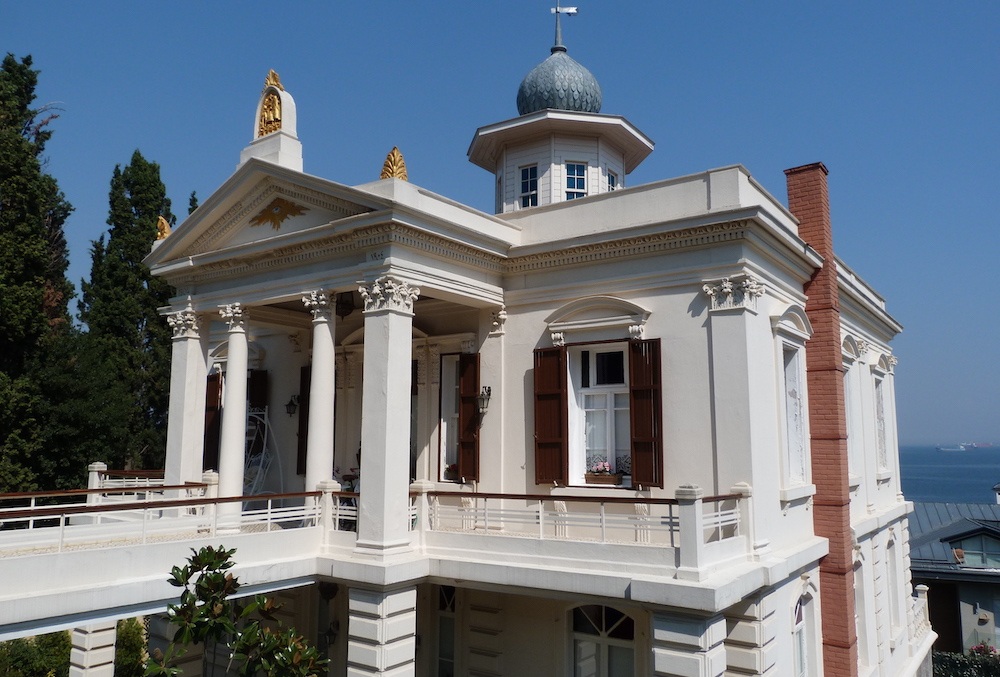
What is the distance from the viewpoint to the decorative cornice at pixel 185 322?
1509 cm

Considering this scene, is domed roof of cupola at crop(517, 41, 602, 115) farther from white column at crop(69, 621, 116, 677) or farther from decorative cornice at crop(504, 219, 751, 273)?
white column at crop(69, 621, 116, 677)

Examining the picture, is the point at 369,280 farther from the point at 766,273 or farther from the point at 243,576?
the point at 766,273

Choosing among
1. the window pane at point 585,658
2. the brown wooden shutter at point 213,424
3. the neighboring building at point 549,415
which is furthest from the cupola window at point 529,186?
the window pane at point 585,658

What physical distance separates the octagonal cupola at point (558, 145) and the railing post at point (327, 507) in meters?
8.43

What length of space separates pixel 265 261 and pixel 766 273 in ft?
27.1

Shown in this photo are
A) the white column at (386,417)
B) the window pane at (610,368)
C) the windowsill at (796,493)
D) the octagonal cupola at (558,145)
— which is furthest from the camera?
the octagonal cupola at (558,145)

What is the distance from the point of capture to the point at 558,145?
18.1 m

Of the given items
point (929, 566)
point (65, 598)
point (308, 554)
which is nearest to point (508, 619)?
point (308, 554)

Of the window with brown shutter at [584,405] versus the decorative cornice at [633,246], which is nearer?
the decorative cornice at [633,246]

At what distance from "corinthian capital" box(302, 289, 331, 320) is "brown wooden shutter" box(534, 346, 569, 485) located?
3.47 meters

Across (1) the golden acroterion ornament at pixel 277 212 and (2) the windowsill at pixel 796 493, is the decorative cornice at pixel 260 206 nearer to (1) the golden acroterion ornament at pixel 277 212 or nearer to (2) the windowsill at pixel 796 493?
(1) the golden acroterion ornament at pixel 277 212

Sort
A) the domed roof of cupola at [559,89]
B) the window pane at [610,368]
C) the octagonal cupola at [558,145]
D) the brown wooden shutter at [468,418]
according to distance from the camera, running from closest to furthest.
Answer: the window pane at [610,368]
the brown wooden shutter at [468,418]
the octagonal cupola at [558,145]
the domed roof of cupola at [559,89]

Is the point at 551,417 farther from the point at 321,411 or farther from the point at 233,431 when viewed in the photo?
the point at 233,431

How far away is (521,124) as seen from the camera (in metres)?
17.7
